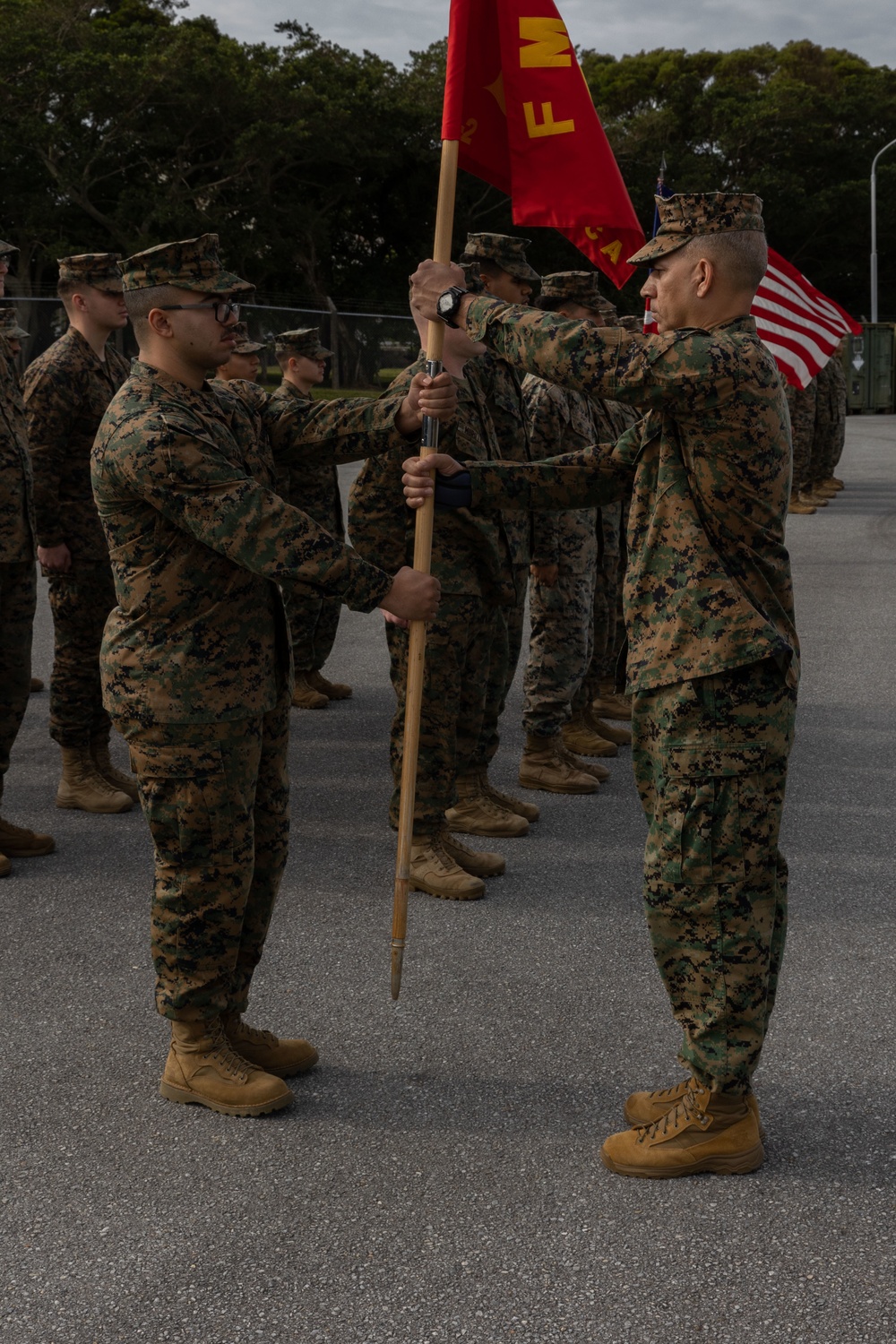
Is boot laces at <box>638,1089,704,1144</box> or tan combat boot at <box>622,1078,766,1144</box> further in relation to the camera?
tan combat boot at <box>622,1078,766,1144</box>

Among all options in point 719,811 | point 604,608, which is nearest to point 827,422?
point 604,608

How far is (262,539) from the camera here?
3.22 m

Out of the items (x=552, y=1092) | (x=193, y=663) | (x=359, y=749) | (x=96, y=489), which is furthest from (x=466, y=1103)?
(x=359, y=749)

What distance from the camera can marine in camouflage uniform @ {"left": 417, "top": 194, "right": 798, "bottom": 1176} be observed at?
10.2 feet

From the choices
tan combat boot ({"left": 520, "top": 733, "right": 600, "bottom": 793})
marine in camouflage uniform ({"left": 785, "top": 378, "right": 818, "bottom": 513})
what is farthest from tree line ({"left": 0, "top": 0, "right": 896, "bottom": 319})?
tan combat boot ({"left": 520, "top": 733, "right": 600, "bottom": 793})

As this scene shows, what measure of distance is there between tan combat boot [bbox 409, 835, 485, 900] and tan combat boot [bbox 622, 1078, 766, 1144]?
1620 mm

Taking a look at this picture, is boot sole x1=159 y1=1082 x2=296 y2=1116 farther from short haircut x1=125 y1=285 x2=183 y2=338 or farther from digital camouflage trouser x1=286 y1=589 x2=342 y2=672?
digital camouflage trouser x1=286 y1=589 x2=342 y2=672

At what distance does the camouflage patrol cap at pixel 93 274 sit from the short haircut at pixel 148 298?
2.70 m

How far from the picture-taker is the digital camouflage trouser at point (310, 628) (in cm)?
787

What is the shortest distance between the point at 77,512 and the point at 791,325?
5577 mm

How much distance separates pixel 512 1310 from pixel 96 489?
2.18 metres

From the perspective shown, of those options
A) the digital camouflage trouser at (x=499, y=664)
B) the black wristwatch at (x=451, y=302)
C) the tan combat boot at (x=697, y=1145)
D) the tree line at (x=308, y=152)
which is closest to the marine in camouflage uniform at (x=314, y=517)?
the digital camouflage trouser at (x=499, y=664)

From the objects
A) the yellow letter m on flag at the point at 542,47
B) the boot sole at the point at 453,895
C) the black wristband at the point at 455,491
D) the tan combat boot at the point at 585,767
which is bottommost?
the boot sole at the point at 453,895

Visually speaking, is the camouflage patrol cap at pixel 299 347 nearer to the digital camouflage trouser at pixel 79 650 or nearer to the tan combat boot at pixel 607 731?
the digital camouflage trouser at pixel 79 650
